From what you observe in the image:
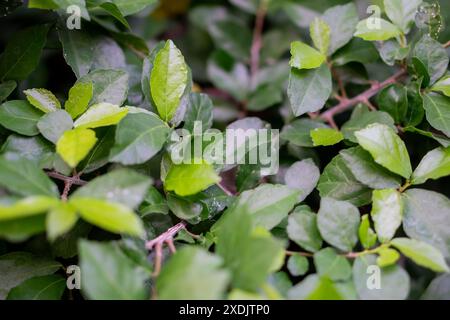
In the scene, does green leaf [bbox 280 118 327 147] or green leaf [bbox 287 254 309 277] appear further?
green leaf [bbox 280 118 327 147]

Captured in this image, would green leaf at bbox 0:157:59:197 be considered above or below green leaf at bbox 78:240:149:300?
above

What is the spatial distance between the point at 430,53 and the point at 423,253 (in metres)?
0.36

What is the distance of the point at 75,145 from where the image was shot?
67 centimetres

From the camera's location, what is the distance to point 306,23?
3.79ft

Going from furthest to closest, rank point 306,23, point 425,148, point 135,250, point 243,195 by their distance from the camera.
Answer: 1. point 306,23
2. point 425,148
3. point 243,195
4. point 135,250

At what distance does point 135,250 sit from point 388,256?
0.32 meters

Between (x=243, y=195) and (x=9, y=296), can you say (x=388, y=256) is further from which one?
(x=9, y=296)

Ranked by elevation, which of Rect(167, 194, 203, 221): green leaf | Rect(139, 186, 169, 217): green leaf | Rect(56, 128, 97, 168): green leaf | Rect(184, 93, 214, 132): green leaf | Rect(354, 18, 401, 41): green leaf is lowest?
Rect(167, 194, 203, 221): green leaf

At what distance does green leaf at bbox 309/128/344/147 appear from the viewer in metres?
0.81

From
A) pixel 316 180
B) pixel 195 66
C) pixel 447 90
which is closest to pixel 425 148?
pixel 447 90

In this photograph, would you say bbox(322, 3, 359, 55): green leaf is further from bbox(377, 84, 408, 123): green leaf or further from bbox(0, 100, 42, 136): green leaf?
bbox(0, 100, 42, 136): green leaf


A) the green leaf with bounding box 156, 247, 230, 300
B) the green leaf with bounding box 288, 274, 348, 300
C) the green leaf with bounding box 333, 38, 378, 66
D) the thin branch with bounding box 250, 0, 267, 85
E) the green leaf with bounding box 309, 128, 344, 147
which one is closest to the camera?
the green leaf with bounding box 156, 247, 230, 300

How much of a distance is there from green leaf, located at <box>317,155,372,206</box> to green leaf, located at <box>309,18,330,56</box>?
0.73ft

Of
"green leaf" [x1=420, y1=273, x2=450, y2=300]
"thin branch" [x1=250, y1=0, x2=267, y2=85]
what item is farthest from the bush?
"thin branch" [x1=250, y1=0, x2=267, y2=85]
